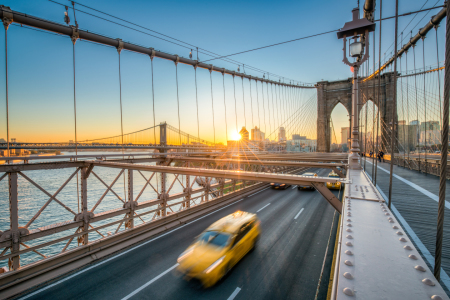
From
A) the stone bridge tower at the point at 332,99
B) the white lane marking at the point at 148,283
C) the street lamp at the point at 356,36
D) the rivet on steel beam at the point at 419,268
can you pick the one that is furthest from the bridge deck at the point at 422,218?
the stone bridge tower at the point at 332,99

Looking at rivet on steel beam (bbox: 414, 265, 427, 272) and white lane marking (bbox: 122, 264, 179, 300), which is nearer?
rivet on steel beam (bbox: 414, 265, 427, 272)

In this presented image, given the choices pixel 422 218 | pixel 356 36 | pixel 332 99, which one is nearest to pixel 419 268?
pixel 422 218

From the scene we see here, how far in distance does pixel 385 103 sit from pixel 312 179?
43984mm

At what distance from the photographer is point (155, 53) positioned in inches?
647

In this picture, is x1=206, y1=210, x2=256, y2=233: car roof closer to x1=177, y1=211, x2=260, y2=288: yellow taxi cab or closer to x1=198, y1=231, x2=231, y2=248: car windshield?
x1=177, y1=211, x2=260, y2=288: yellow taxi cab

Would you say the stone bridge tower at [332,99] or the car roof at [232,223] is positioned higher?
the stone bridge tower at [332,99]

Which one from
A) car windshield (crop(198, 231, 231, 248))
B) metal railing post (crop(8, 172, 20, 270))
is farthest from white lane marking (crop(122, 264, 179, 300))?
metal railing post (crop(8, 172, 20, 270))

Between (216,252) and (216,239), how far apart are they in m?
0.44

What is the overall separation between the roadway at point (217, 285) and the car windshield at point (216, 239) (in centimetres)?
107

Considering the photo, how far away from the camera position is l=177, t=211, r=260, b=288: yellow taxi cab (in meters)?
6.39

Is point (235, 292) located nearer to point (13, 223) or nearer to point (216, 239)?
point (216, 239)

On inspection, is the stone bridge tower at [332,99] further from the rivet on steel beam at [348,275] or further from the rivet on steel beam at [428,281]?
the rivet on steel beam at [348,275]

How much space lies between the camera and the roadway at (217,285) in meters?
6.14

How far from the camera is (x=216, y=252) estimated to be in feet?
21.9
